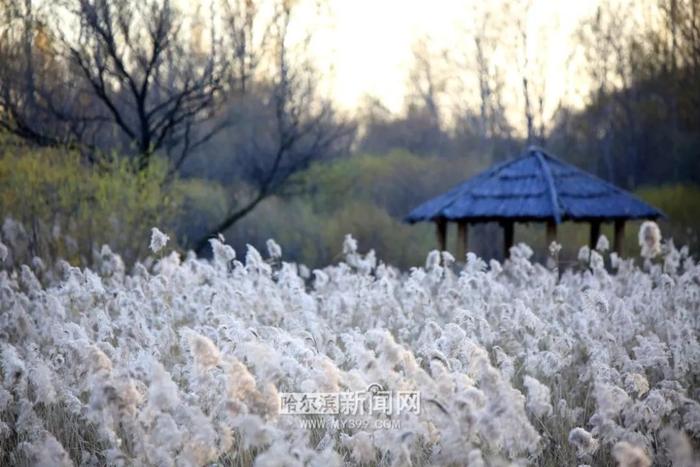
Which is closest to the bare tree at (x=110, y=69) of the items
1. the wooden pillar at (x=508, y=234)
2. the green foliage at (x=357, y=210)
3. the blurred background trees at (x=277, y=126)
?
the blurred background trees at (x=277, y=126)

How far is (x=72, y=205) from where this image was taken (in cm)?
1312

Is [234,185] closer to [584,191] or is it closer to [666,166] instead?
[584,191]

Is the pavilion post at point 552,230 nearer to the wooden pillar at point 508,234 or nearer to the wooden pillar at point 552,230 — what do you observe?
the wooden pillar at point 552,230

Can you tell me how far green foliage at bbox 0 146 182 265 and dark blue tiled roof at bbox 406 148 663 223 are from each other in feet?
13.9

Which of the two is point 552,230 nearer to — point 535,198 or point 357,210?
point 535,198

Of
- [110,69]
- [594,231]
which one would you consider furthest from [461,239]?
[110,69]

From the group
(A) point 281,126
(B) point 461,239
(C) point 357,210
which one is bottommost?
(B) point 461,239

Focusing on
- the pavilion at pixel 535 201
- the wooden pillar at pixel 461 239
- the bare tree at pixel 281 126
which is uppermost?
the bare tree at pixel 281 126

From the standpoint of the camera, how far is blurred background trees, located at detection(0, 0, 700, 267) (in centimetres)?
1367

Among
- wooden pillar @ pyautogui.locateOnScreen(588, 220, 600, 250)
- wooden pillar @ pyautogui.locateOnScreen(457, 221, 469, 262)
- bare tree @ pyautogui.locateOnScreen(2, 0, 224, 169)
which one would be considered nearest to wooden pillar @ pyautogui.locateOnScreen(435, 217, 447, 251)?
wooden pillar @ pyautogui.locateOnScreen(457, 221, 469, 262)

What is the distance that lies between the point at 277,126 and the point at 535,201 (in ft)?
27.2

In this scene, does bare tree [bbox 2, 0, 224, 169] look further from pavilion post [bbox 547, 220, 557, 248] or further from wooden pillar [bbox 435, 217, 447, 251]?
pavilion post [bbox 547, 220, 557, 248]

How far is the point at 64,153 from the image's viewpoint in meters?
13.3

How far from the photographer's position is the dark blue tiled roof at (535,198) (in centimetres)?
1422
